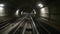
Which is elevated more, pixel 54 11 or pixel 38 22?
pixel 54 11

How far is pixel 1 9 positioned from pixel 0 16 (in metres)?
1.52

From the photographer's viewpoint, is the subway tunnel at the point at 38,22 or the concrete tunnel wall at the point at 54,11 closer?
the subway tunnel at the point at 38,22

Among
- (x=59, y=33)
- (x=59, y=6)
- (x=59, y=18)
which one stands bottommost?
(x=59, y=33)

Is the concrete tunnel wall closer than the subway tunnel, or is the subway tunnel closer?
the subway tunnel

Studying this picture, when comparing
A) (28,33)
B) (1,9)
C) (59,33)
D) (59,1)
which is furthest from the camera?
(1,9)

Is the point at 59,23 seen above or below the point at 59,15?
below

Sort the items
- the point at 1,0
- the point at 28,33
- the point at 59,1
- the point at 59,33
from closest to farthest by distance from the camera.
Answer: the point at 59,33 → the point at 59,1 → the point at 28,33 → the point at 1,0

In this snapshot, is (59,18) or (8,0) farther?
(8,0)

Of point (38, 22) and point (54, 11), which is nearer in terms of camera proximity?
point (54, 11)

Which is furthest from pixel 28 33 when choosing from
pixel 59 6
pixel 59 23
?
pixel 59 6

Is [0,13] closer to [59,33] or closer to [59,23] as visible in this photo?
[59,23]

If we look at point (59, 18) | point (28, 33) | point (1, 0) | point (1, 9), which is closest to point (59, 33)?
point (59, 18)

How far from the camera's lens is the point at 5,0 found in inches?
643

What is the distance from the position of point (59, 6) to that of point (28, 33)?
4195 mm
